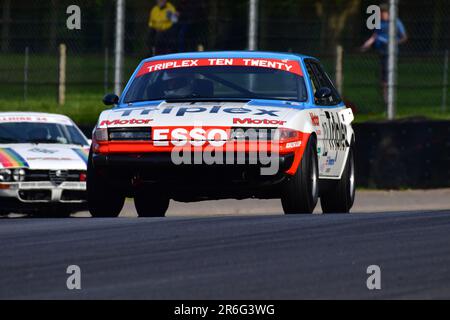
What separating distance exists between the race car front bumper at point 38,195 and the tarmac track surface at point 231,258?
605cm

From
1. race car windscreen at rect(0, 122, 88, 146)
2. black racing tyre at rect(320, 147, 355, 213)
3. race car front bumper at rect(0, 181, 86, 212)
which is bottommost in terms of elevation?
race car front bumper at rect(0, 181, 86, 212)

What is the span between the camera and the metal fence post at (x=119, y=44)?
64.3ft

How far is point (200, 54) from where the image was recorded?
462 inches

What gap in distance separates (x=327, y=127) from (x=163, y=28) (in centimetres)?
1080

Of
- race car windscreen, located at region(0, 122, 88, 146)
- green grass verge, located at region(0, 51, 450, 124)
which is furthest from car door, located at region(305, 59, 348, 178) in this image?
green grass verge, located at region(0, 51, 450, 124)

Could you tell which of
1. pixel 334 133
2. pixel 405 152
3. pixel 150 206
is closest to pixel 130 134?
pixel 150 206

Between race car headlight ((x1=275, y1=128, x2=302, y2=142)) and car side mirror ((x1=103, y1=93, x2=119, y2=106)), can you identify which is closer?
race car headlight ((x1=275, y1=128, x2=302, y2=142))

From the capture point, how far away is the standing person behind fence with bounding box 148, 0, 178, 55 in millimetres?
21672

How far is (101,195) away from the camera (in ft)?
35.4

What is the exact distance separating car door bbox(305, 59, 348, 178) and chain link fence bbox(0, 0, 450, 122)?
26.0ft

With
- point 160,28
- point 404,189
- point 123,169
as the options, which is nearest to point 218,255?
point 123,169

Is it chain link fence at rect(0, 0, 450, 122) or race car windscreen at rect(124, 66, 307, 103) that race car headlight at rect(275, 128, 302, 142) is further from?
chain link fence at rect(0, 0, 450, 122)

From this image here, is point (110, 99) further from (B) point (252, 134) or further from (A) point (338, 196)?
(A) point (338, 196)

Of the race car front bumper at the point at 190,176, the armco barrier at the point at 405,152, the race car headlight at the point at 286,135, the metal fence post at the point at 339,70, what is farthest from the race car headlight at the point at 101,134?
the metal fence post at the point at 339,70
